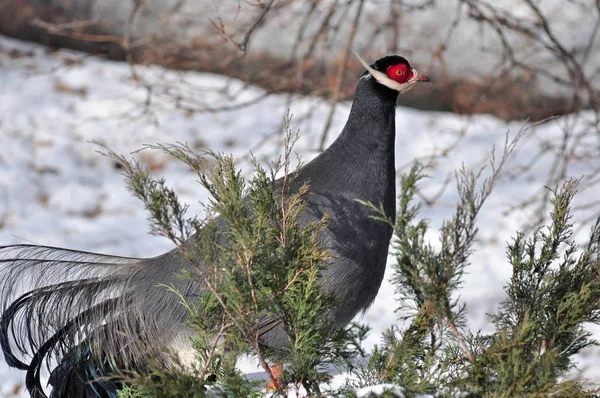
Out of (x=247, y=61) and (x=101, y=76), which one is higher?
(x=247, y=61)

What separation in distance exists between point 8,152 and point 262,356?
461cm

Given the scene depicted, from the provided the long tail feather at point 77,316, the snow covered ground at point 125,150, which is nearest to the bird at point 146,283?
the long tail feather at point 77,316

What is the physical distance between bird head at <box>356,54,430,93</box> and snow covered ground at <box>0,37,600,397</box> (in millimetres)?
1903

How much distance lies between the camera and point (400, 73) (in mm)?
2666

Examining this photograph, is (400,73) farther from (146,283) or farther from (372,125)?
(146,283)

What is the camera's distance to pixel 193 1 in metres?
6.91

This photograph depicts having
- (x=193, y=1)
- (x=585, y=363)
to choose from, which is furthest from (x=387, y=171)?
(x=193, y=1)

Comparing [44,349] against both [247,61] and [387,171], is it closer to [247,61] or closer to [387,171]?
[387,171]

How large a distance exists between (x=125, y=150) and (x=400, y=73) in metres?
3.99

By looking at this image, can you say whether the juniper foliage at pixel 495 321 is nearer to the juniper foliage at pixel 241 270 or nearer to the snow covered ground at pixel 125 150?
the juniper foliage at pixel 241 270

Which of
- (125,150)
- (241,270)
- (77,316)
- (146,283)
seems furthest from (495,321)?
(125,150)

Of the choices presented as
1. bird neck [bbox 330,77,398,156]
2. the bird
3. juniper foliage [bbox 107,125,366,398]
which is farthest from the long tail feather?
bird neck [bbox 330,77,398,156]

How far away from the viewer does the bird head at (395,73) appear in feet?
8.72

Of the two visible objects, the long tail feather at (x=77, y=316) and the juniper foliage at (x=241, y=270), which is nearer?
the juniper foliage at (x=241, y=270)
